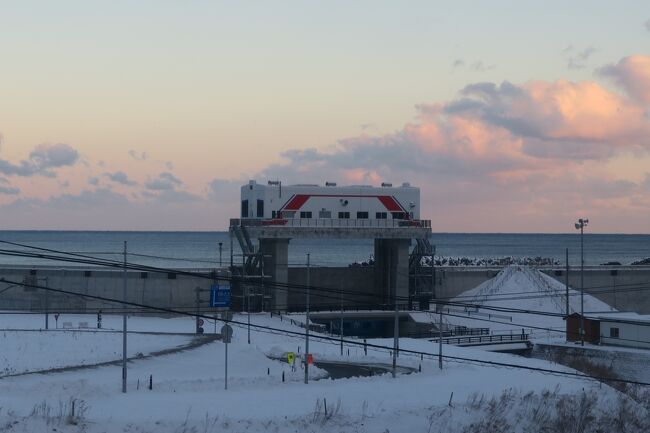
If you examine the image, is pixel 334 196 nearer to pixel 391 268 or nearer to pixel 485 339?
pixel 391 268

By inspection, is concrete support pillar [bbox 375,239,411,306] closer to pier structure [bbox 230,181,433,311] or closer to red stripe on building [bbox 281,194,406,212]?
pier structure [bbox 230,181,433,311]

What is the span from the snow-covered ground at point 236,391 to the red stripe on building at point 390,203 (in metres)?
28.3

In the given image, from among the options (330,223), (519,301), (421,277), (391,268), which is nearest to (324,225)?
(330,223)

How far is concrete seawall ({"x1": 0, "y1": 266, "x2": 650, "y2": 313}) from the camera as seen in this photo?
77312mm

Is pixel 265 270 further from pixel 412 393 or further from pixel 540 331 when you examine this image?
pixel 412 393

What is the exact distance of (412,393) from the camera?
41.2 metres

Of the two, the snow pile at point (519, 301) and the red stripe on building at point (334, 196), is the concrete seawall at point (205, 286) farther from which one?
the red stripe on building at point (334, 196)

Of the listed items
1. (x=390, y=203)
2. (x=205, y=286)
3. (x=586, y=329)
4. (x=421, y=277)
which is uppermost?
(x=390, y=203)

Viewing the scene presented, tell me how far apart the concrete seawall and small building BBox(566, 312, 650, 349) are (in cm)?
1620

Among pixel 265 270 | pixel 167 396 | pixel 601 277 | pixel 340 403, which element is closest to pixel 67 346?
pixel 167 396

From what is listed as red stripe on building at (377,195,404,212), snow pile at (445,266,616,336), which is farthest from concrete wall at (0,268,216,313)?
snow pile at (445,266,616,336)

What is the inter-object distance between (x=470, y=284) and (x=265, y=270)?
22.5m

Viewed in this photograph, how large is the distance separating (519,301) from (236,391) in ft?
169

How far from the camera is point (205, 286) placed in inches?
3105
